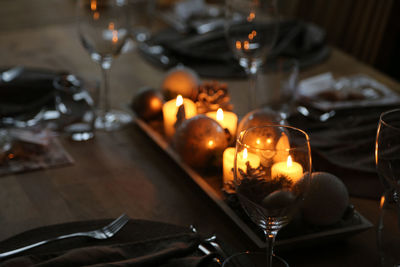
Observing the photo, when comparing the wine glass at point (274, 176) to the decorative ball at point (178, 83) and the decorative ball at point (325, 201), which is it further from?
the decorative ball at point (178, 83)

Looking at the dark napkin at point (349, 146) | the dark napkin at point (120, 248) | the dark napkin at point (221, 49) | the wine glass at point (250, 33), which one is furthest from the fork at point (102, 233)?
the dark napkin at point (221, 49)

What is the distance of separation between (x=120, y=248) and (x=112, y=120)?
53 centimetres

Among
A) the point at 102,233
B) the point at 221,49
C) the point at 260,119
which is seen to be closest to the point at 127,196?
the point at 102,233

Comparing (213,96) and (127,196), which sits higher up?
(213,96)

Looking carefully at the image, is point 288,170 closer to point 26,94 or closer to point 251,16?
point 251,16

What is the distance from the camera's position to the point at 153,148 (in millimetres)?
1053

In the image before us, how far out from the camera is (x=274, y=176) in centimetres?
58

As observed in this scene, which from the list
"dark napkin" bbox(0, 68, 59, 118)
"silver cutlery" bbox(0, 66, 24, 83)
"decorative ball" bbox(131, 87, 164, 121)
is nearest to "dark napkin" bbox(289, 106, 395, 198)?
"decorative ball" bbox(131, 87, 164, 121)

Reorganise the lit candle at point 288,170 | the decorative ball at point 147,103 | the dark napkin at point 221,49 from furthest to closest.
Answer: the dark napkin at point 221,49
the decorative ball at point 147,103
the lit candle at point 288,170

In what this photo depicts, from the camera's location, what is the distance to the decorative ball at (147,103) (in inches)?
44.1

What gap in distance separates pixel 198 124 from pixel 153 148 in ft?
0.66

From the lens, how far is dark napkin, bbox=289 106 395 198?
91cm

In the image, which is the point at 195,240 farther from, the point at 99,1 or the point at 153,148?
the point at 99,1

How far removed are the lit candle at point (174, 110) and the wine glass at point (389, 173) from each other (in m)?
0.38
